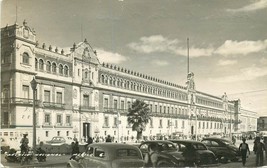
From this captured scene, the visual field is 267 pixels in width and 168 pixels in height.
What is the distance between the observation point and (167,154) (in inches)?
327

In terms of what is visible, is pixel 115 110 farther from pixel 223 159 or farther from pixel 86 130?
pixel 223 159

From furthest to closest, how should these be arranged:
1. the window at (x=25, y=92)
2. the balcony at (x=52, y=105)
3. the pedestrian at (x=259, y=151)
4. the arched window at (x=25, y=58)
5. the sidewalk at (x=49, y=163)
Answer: the balcony at (x=52, y=105), the pedestrian at (x=259, y=151), the window at (x=25, y=92), the arched window at (x=25, y=58), the sidewalk at (x=49, y=163)

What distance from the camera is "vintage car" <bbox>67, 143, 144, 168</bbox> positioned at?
23.0ft

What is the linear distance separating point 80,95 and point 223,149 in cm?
437

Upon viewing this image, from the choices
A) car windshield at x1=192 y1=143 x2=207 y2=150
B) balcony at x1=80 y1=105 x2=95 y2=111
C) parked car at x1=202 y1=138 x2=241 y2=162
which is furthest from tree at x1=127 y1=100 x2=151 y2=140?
parked car at x1=202 y1=138 x2=241 y2=162

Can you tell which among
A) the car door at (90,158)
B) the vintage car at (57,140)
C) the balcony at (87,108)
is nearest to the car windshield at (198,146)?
the car door at (90,158)

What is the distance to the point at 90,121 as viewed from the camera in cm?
1031

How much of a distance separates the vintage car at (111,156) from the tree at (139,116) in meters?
2.74

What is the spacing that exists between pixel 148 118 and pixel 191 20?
3297mm

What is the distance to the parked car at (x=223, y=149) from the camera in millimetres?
10461

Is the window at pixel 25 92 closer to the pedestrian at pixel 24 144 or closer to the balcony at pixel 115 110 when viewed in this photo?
the pedestrian at pixel 24 144

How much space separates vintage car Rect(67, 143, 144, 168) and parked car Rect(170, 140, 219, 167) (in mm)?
1830

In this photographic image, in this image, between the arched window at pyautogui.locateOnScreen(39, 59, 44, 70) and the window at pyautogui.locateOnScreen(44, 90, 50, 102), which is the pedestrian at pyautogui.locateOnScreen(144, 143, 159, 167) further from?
the arched window at pyautogui.locateOnScreen(39, 59, 44, 70)

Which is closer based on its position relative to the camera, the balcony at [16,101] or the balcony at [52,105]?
the balcony at [16,101]
